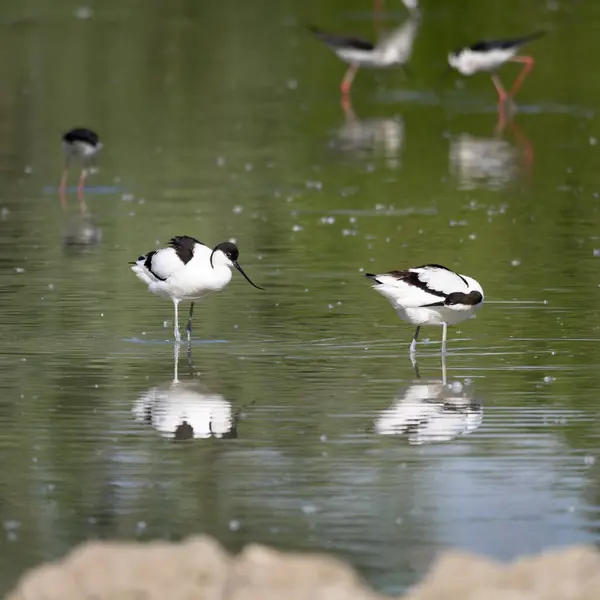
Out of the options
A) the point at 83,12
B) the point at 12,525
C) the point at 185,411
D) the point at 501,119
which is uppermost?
the point at 12,525

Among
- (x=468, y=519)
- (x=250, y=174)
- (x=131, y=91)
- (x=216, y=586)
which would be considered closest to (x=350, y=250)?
(x=250, y=174)

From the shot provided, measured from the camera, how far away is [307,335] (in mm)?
14078

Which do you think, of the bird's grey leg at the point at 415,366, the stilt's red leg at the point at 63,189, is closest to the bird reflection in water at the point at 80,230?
the stilt's red leg at the point at 63,189

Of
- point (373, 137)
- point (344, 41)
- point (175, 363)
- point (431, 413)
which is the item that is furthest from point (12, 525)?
point (344, 41)

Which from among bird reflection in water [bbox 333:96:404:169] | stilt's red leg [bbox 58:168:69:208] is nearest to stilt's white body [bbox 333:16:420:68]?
bird reflection in water [bbox 333:96:404:169]

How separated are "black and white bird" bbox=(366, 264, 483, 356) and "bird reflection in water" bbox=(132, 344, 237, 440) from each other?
174 cm

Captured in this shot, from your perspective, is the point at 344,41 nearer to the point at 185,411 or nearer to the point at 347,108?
the point at 347,108

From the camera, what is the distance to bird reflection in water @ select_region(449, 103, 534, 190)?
2378 centimetres

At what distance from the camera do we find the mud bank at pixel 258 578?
A: 22.4ft

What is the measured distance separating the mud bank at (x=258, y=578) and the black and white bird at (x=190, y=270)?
6.80 metres

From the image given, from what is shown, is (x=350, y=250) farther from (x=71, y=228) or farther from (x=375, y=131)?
(x=375, y=131)

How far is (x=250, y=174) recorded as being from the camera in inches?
958

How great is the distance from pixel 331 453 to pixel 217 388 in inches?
78.3

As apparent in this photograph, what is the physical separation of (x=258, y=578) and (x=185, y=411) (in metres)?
4.73
